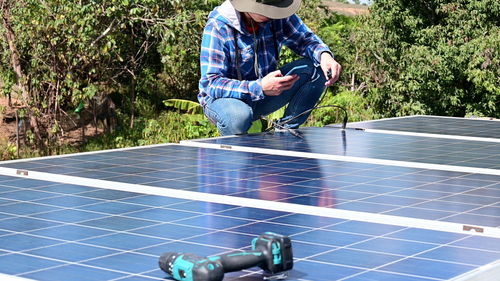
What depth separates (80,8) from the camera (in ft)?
43.3

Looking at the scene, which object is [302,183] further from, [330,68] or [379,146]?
[330,68]

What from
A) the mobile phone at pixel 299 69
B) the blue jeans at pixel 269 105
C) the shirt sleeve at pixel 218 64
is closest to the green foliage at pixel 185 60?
the blue jeans at pixel 269 105

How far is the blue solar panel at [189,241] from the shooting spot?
3.19 meters

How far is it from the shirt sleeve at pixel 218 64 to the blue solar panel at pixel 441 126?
118 centimetres

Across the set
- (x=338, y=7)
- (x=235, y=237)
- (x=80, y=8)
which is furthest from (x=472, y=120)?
(x=338, y=7)

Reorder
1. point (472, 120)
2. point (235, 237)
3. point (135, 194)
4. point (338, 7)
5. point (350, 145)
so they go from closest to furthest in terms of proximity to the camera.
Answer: point (235, 237) → point (135, 194) → point (350, 145) → point (472, 120) → point (338, 7)

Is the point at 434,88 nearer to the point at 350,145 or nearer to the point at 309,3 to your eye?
the point at 309,3

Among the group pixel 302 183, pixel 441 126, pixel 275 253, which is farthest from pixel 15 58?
pixel 275 253

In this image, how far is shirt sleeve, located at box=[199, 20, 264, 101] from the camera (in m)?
7.06

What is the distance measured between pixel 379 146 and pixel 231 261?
11.7ft

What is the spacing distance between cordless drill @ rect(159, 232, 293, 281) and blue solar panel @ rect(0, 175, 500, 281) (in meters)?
0.07

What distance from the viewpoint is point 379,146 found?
6488 mm

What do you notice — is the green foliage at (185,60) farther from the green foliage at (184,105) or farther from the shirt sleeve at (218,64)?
the shirt sleeve at (218,64)

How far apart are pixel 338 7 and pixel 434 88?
272 inches
